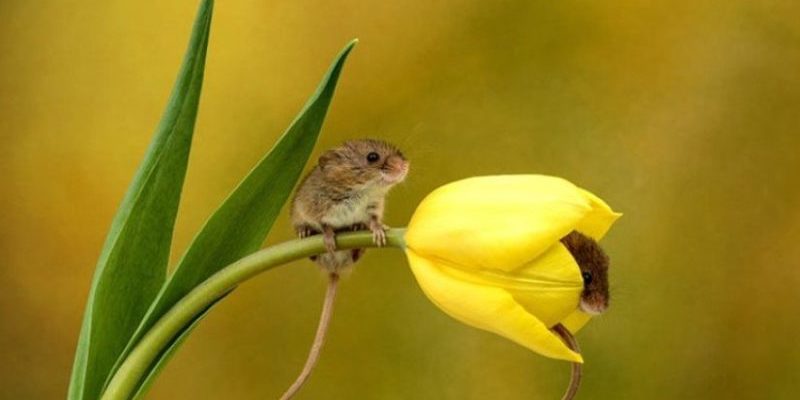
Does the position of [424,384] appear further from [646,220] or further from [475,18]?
[475,18]

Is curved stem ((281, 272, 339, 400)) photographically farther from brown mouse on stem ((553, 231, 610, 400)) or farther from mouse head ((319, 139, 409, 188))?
brown mouse on stem ((553, 231, 610, 400))

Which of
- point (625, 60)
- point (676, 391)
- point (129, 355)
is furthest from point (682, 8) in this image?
point (129, 355)

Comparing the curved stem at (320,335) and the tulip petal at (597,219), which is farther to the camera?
the curved stem at (320,335)

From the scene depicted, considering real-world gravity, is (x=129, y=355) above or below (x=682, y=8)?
below

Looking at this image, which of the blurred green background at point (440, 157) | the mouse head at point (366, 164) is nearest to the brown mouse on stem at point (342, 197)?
the mouse head at point (366, 164)

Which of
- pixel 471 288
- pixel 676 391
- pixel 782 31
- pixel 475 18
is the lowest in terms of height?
pixel 676 391

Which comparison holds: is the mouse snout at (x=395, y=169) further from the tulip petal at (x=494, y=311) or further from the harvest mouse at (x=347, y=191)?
the tulip petal at (x=494, y=311)
